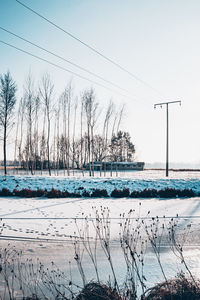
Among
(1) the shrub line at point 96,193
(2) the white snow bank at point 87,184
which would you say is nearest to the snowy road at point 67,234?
(1) the shrub line at point 96,193

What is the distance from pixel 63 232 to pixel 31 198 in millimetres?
6917

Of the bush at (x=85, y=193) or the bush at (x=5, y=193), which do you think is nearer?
the bush at (x=5, y=193)

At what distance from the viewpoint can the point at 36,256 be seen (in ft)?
15.9

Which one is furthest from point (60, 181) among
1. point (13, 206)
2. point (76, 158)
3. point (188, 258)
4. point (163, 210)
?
point (76, 158)

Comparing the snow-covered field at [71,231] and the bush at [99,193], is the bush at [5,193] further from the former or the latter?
the bush at [99,193]

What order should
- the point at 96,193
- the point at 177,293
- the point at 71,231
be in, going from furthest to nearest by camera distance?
the point at 96,193 → the point at 71,231 → the point at 177,293

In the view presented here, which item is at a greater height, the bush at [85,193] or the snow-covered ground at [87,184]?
the snow-covered ground at [87,184]

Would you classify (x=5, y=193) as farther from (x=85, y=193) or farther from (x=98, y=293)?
(x=98, y=293)

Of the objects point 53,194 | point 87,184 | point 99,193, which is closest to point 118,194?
point 99,193

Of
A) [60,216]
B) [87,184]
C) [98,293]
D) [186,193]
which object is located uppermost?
[98,293]

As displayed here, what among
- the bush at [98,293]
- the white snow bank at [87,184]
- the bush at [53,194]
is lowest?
the bush at [53,194]

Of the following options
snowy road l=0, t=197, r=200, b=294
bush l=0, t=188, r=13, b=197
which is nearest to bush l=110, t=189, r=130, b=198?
snowy road l=0, t=197, r=200, b=294

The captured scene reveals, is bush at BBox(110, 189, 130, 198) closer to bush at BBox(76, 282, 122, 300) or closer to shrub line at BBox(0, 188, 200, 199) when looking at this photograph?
shrub line at BBox(0, 188, 200, 199)

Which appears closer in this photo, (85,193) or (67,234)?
(67,234)
